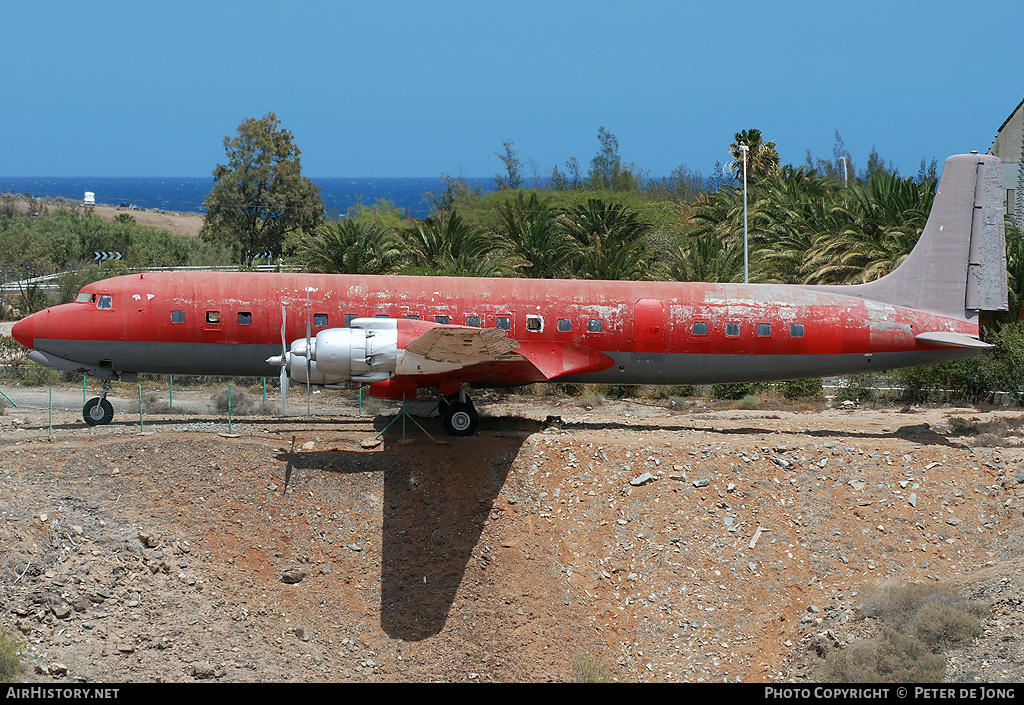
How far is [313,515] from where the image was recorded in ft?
68.5

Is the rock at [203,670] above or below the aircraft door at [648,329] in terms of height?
below

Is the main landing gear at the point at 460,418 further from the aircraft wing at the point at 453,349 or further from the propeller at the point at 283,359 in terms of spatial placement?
the propeller at the point at 283,359

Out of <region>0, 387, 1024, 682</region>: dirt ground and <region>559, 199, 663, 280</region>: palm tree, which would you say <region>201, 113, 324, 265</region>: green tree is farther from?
<region>0, 387, 1024, 682</region>: dirt ground

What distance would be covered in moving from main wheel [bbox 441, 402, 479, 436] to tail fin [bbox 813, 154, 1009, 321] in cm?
1147

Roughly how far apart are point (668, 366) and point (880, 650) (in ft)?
32.3

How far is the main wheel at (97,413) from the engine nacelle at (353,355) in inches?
285

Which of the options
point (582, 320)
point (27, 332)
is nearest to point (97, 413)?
point (27, 332)

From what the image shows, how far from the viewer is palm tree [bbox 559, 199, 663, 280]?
38.4m

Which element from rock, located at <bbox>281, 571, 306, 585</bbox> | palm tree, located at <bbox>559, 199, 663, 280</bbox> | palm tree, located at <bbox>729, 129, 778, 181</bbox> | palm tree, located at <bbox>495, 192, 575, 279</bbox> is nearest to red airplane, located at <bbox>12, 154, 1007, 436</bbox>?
rock, located at <bbox>281, 571, 306, 585</bbox>

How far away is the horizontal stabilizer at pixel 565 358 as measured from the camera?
24172mm

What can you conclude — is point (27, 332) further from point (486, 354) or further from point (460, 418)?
point (486, 354)

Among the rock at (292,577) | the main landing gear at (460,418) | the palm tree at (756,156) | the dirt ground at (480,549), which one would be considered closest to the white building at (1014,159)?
the palm tree at (756,156)
